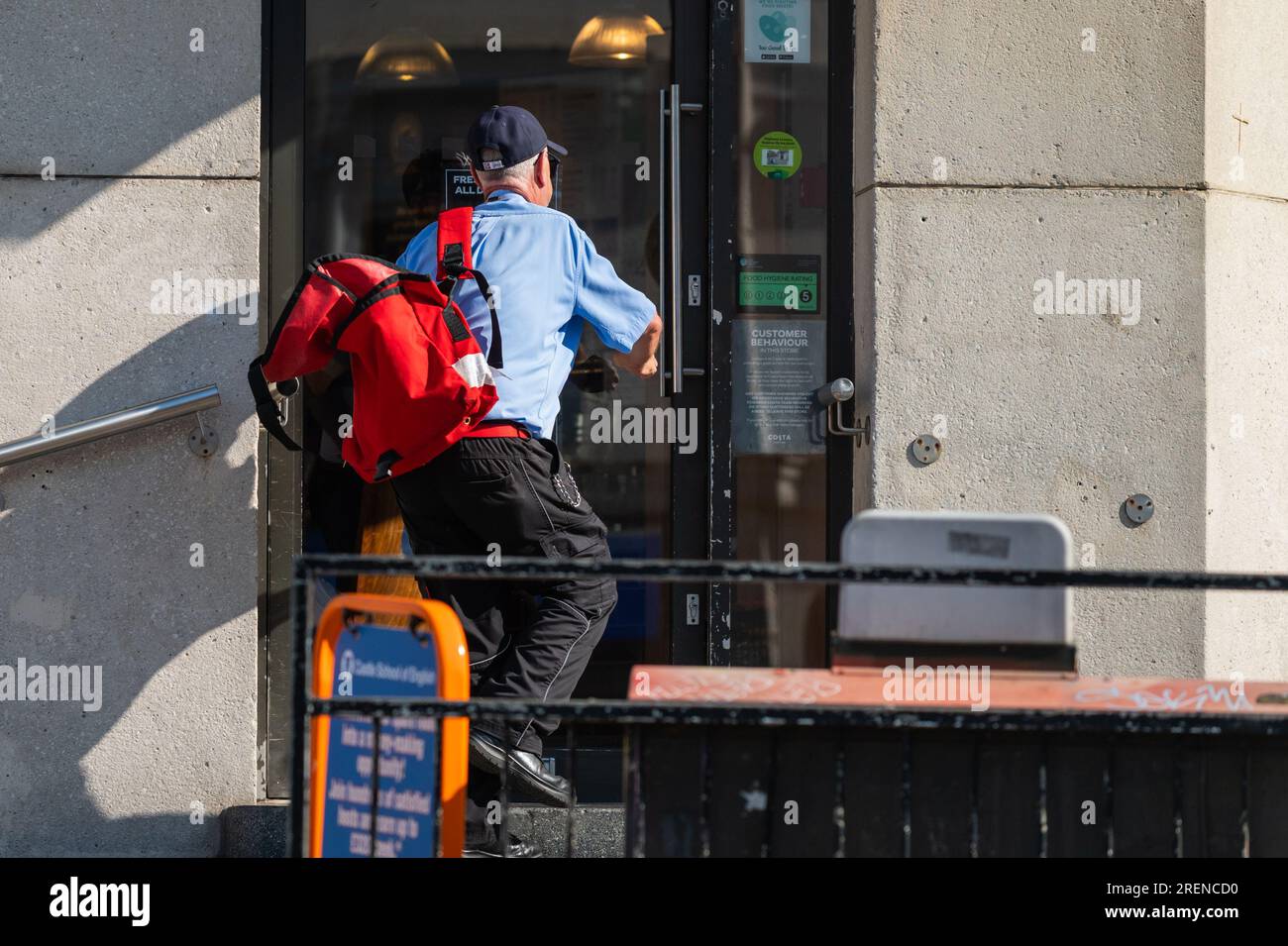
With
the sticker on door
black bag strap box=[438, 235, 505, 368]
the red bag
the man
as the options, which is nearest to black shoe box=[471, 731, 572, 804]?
the man

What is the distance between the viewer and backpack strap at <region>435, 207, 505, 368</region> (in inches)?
162

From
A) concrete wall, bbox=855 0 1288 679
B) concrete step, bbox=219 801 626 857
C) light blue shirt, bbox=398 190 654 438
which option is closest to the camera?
light blue shirt, bbox=398 190 654 438

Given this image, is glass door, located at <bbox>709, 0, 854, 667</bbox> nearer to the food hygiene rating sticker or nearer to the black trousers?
the food hygiene rating sticker

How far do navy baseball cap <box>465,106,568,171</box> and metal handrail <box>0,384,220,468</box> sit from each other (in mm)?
1398

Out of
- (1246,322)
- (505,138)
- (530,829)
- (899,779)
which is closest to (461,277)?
(505,138)

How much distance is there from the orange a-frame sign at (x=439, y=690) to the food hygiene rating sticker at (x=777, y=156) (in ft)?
9.50

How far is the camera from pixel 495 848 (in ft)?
14.8

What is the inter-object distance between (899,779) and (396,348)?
192 centimetres

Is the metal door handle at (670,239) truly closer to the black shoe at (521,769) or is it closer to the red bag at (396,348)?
the red bag at (396,348)

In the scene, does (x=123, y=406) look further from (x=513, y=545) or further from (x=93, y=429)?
(x=513, y=545)

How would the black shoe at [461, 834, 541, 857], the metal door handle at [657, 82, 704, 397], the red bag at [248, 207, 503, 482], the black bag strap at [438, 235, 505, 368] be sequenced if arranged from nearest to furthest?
1. the red bag at [248, 207, 503, 482]
2. the black bag strap at [438, 235, 505, 368]
3. the black shoe at [461, 834, 541, 857]
4. the metal door handle at [657, 82, 704, 397]

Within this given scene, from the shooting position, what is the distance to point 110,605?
5016 millimetres

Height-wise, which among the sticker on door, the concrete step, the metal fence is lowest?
the concrete step
